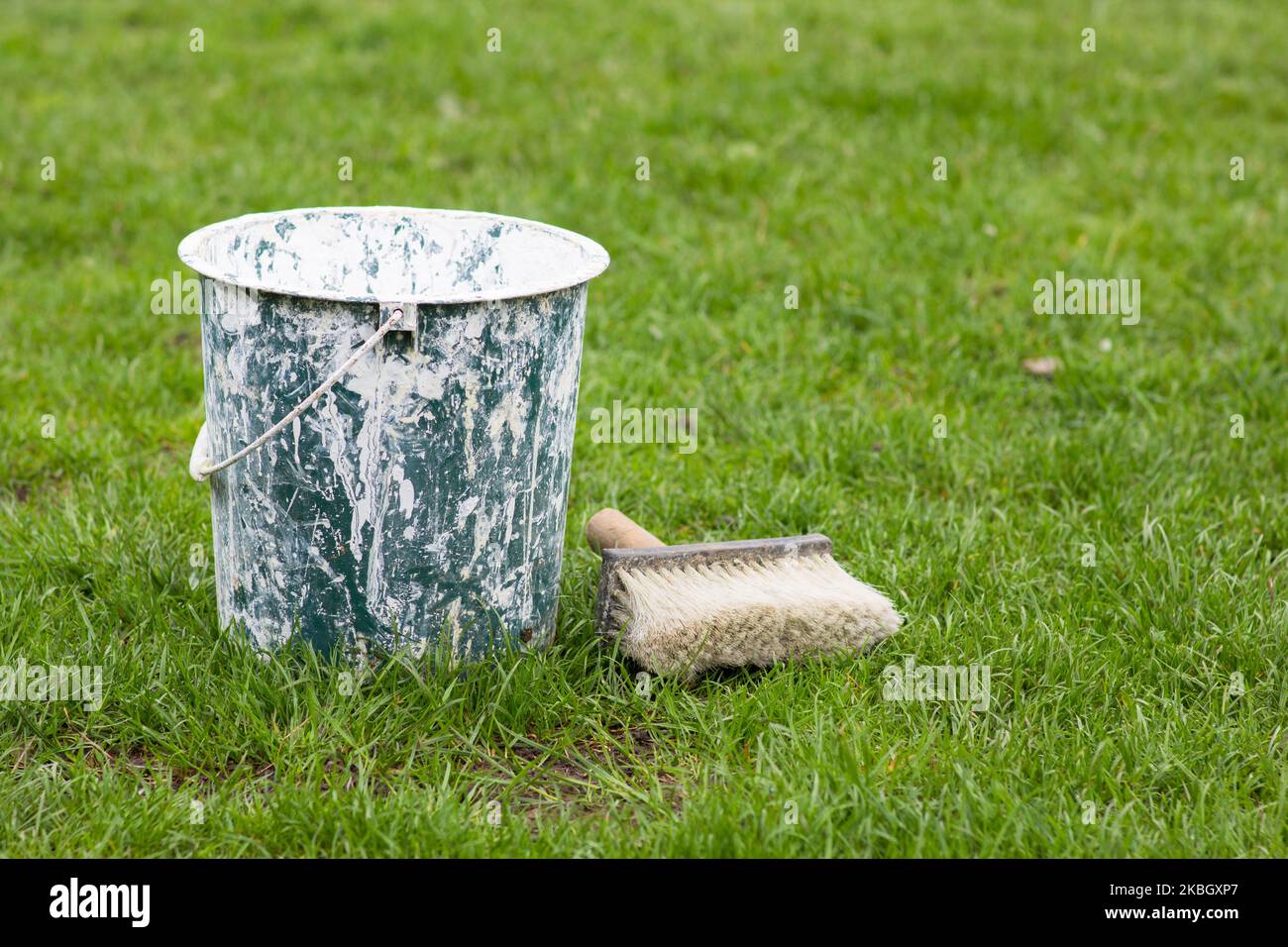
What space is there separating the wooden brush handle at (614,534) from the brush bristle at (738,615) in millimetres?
178

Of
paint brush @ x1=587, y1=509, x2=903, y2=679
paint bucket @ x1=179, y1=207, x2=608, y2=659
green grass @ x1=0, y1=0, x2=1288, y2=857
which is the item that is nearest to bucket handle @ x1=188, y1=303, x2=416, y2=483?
paint bucket @ x1=179, y1=207, x2=608, y2=659

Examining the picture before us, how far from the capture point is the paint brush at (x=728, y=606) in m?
2.62

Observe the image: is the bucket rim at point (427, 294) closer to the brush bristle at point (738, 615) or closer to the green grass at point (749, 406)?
the brush bristle at point (738, 615)

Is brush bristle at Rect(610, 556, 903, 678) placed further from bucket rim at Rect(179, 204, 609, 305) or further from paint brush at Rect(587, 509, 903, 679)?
bucket rim at Rect(179, 204, 609, 305)

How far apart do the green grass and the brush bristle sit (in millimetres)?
82

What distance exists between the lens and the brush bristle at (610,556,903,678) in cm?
262

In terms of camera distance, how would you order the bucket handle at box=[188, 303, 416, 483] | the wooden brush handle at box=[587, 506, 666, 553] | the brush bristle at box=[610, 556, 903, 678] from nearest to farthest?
1. the bucket handle at box=[188, 303, 416, 483]
2. the brush bristle at box=[610, 556, 903, 678]
3. the wooden brush handle at box=[587, 506, 666, 553]

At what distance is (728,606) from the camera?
8.68 feet

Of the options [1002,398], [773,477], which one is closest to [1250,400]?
[1002,398]

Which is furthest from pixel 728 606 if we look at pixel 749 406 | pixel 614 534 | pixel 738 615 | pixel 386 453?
pixel 749 406

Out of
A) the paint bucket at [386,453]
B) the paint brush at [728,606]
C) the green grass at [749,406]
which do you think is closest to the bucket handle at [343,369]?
the paint bucket at [386,453]

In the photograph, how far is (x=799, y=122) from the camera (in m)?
5.98

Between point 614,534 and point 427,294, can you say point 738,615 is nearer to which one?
point 614,534

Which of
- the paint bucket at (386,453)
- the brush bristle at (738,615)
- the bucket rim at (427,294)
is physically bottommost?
the brush bristle at (738,615)
